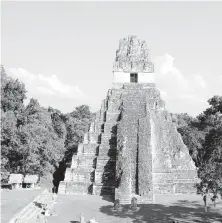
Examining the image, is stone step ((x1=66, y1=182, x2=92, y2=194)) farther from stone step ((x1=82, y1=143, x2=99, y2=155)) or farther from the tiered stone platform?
stone step ((x1=82, y1=143, x2=99, y2=155))

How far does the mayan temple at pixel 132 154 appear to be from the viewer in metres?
16.7

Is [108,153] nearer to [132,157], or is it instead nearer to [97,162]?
[97,162]

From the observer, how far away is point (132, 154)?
694 inches

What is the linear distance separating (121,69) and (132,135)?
7027 millimetres

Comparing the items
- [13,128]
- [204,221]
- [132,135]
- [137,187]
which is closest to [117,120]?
[132,135]

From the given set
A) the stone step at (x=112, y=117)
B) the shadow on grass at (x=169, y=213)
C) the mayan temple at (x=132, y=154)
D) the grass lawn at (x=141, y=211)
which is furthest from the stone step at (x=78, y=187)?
the stone step at (x=112, y=117)

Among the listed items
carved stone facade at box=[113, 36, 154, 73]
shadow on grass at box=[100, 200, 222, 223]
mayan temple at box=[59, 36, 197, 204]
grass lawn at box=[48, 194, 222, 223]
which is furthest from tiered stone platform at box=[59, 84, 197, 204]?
carved stone facade at box=[113, 36, 154, 73]

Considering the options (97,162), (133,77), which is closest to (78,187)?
(97,162)

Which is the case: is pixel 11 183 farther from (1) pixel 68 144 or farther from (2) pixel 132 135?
(1) pixel 68 144

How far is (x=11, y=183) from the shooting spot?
1983 cm

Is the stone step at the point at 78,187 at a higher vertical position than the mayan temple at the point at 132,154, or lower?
lower

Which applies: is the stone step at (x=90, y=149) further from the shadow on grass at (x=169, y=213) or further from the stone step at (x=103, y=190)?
the shadow on grass at (x=169, y=213)

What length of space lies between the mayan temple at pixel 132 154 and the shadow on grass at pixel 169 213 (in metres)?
1.24

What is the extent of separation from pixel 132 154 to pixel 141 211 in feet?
13.7
